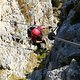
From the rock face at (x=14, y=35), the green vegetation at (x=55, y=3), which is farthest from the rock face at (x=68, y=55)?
the green vegetation at (x=55, y=3)

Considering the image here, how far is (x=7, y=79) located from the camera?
83.2 ft

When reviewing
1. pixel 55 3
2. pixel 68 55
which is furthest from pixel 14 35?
pixel 55 3

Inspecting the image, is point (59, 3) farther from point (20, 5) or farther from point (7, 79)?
point (7, 79)

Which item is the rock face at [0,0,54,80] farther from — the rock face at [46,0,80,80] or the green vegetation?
the green vegetation

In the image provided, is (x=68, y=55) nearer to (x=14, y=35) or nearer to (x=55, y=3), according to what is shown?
(x=14, y=35)

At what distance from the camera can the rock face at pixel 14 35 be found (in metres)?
26.1

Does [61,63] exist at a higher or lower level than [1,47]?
higher

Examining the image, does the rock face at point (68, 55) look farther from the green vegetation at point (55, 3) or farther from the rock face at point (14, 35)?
the green vegetation at point (55, 3)

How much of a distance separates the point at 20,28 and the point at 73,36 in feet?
52.3

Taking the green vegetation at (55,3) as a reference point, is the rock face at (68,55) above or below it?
above

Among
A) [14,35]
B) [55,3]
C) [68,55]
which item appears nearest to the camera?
[68,55]

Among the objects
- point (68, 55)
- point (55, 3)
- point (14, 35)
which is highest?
point (68, 55)

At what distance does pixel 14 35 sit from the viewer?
28844 millimetres

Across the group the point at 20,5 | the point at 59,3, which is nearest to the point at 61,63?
the point at 20,5
